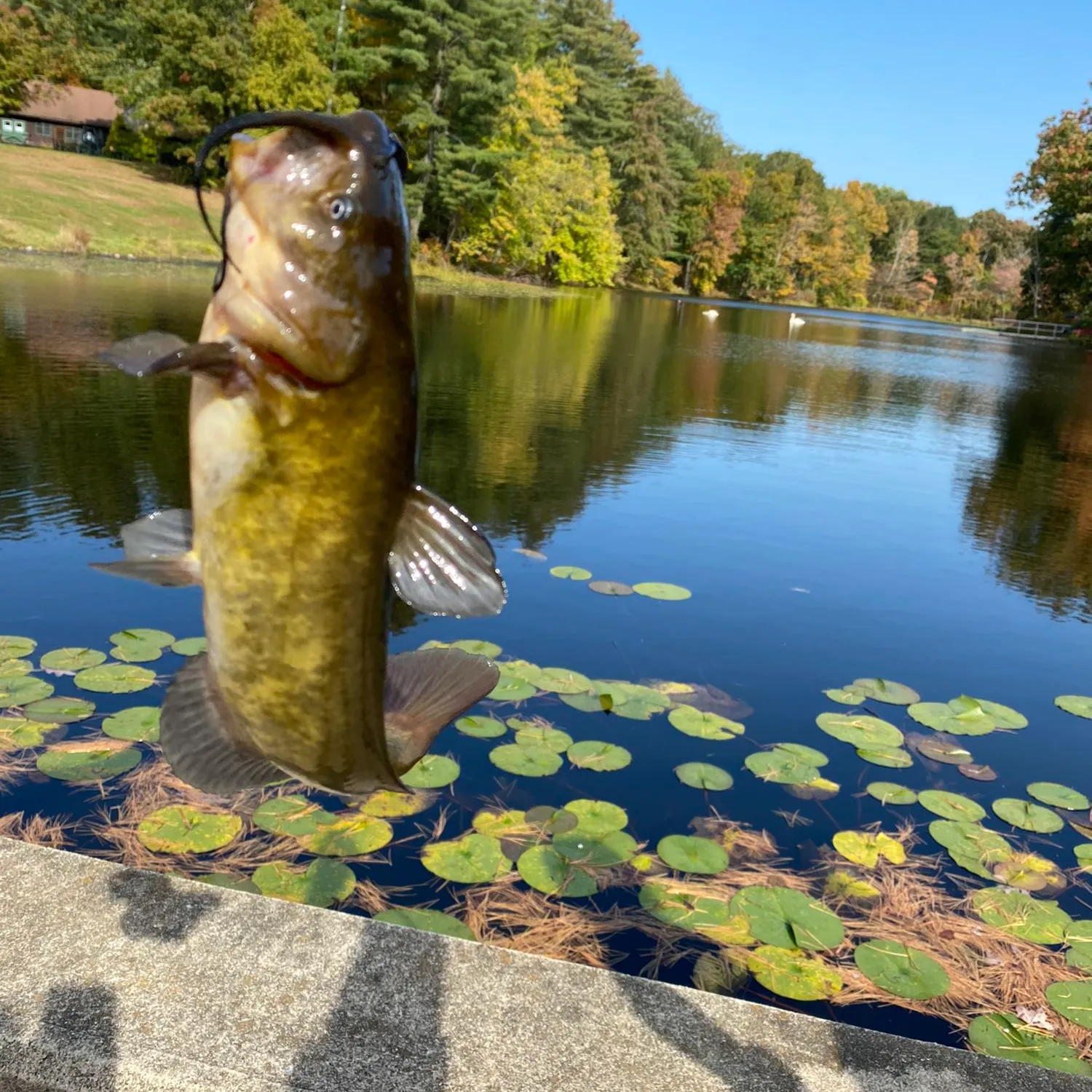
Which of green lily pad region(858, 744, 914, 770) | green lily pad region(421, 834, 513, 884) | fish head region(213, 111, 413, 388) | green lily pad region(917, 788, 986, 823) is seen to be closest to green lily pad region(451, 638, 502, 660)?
green lily pad region(421, 834, 513, 884)

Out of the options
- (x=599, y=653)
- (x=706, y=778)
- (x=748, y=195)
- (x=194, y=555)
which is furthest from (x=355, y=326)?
(x=748, y=195)

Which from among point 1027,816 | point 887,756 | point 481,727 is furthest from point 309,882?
point 1027,816

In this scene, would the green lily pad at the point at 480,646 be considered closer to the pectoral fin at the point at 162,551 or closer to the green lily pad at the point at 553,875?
the green lily pad at the point at 553,875

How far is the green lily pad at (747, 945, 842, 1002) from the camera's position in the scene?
11.9ft

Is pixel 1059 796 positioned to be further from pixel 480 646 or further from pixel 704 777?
pixel 480 646

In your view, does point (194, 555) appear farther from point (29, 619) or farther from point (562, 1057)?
point (29, 619)

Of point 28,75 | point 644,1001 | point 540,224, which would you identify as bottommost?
point 644,1001

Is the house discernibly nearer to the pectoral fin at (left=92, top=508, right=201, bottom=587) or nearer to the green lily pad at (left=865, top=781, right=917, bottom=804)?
the green lily pad at (left=865, top=781, right=917, bottom=804)

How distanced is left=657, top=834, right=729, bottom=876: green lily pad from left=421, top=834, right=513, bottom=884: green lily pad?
757mm

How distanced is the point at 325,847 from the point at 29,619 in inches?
125

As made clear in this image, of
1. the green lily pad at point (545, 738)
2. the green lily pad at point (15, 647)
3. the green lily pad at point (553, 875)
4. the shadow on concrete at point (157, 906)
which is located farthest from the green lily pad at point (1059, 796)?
the green lily pad at point (15, 647)

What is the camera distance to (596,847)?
4.42 meters

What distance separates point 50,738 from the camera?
475 centimetres

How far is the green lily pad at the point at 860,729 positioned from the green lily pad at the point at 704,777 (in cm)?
91
